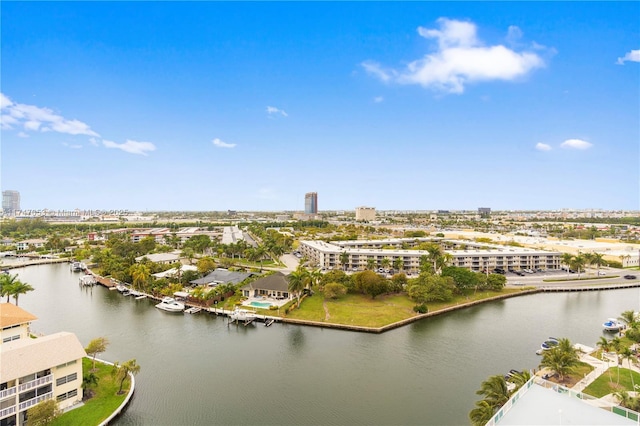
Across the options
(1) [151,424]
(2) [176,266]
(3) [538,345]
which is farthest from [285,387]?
(2) [176,266]

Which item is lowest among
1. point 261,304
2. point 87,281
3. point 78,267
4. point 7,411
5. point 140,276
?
point 78,267

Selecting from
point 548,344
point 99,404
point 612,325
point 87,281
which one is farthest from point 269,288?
point 612,325

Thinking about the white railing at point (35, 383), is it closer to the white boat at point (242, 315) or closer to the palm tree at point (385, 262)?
the white boat at point (242, 315)

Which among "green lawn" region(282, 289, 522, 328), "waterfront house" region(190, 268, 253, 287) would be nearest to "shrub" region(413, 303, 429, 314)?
"green lawn" region(282, 289, 522, 328)

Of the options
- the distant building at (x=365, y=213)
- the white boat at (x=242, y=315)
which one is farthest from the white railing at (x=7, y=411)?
the distant building at (x=365, y=213)

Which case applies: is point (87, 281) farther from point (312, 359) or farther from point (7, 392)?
point (312, 359)

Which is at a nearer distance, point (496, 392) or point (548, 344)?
point (496, 392)
